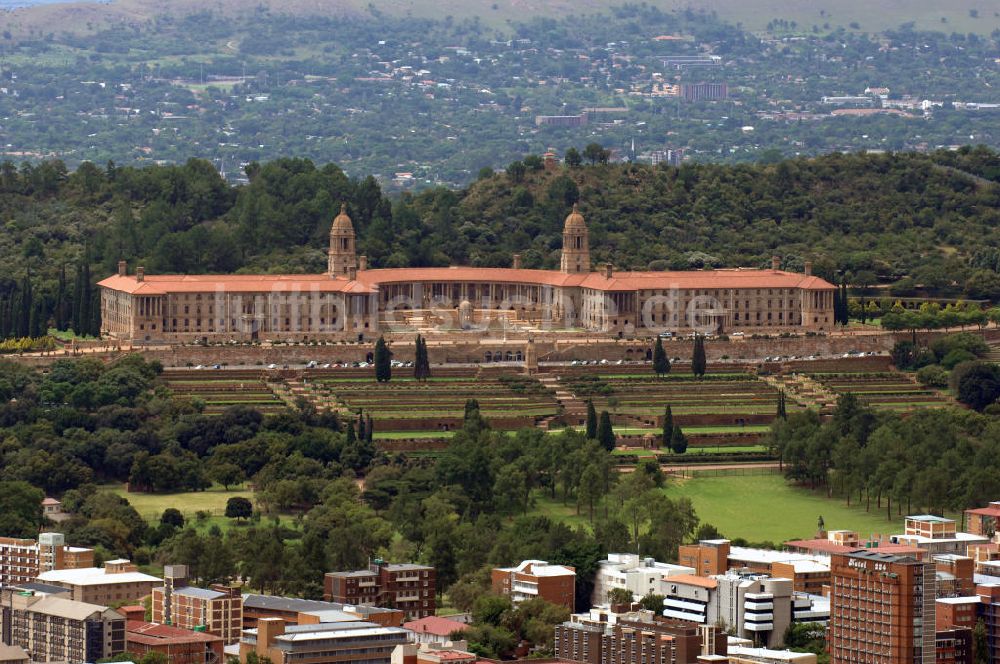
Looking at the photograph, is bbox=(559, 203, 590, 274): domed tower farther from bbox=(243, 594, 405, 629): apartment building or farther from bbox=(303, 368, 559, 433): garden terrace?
bbox=(243, 594, 405, 629): apartment building

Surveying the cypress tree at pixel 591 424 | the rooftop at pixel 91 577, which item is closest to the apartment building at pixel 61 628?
the rooftop at pixel 91 577

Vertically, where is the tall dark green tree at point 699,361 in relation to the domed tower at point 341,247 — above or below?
below

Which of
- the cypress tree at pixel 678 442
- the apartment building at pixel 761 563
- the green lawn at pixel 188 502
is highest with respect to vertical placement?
the cypress tree at pixel 678 442

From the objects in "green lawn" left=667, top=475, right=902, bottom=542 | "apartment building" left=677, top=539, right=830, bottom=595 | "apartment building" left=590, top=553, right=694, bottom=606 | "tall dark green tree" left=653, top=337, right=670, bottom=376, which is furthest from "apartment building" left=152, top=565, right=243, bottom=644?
"tall dark green tree" left=653, top=337, right=670, bottom=376

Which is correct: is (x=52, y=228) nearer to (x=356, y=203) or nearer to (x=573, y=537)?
(x=356, y=203)

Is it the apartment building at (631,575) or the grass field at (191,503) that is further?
the grass field at (191,503)

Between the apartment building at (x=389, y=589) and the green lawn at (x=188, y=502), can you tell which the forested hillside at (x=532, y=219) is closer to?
the green lawn at (x=188, y=502)

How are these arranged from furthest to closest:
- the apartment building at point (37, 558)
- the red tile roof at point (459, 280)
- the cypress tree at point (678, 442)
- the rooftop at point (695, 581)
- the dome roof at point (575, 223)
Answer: the dome roof at point (575, 223)
the red tile roof at point (459, 280)
the cypress tree at point (678, 442)
the apartment building at point (37, 558)
the rooftop at point (695, 581)
